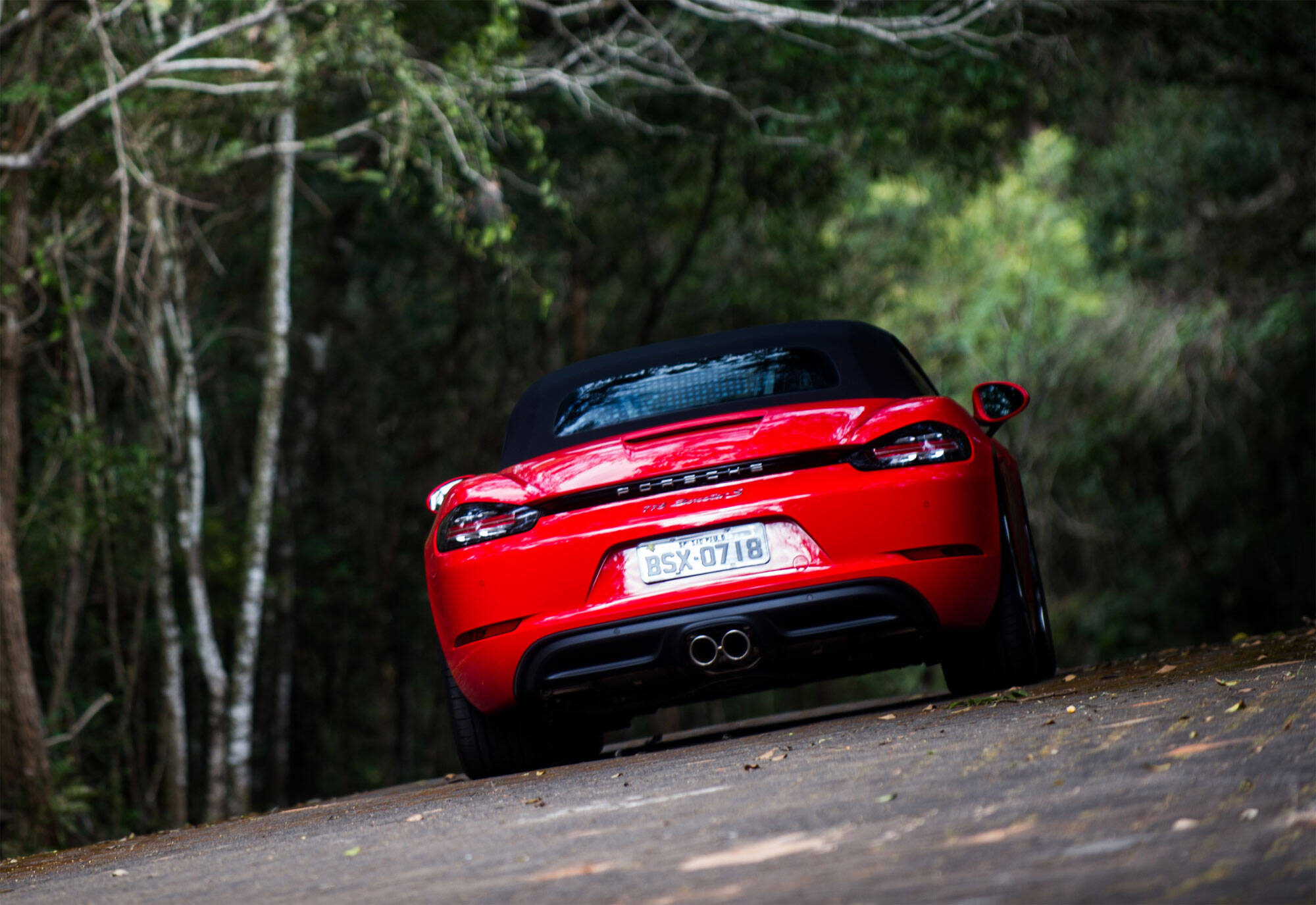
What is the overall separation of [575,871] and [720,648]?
2.24 m

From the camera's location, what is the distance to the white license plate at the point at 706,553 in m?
5.35

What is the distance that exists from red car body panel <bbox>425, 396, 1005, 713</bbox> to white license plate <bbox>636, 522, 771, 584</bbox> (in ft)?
0.08

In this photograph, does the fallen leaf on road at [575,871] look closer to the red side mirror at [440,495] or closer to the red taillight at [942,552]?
the red taillight at [942,552]

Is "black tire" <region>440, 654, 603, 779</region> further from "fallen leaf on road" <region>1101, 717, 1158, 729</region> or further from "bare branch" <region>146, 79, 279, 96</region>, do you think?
"bare branch" <region>146, 79, 279, 96</region>

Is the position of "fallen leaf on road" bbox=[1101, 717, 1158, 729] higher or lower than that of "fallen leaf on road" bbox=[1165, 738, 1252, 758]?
lower

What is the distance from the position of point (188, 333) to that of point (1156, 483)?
10934 millimetres

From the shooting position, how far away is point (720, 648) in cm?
538

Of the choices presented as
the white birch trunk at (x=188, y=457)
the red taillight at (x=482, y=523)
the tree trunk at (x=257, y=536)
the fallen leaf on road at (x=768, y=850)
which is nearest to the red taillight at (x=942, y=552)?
the red taillight at (x=482, y=523)

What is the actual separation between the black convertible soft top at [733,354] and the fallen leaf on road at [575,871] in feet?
9.24

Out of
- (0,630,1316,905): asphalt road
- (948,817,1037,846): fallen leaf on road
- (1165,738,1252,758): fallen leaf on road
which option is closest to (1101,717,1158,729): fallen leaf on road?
(0,630,1316,905): asphalt road

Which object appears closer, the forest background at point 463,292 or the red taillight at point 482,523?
the red taillight at point 482,523

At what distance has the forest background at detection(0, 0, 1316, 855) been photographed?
11.8 m

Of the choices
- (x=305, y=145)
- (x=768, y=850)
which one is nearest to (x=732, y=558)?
(x=768, y=850)

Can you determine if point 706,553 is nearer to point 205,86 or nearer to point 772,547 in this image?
point 772,547
